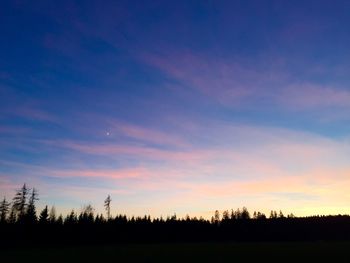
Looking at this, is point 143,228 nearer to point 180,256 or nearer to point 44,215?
point 44,215

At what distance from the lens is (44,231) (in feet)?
363

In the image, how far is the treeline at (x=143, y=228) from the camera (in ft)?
358

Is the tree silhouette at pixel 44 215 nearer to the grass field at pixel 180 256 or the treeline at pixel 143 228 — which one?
the treeline at pixel 143 228

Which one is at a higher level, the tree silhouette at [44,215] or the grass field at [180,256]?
the tree silhouette at [44,215]

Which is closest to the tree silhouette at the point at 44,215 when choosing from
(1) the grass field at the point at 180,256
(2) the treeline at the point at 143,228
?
(2) the treeline at the point at 143,228

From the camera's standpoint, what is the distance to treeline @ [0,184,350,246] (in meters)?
109

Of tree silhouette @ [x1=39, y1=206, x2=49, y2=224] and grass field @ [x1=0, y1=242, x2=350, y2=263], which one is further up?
tree silhouette @ [x1=39, y1=206, x2=49, y2=224]

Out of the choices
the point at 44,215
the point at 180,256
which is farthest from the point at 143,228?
the point at 180,256

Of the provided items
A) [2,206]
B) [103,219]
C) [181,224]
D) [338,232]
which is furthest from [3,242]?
[338,232]

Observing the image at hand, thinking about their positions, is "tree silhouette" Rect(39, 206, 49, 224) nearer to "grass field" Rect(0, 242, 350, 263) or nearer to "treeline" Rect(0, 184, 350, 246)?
"treeline" Rect(0, 184, 350, 246)

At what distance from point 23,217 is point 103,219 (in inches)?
1547

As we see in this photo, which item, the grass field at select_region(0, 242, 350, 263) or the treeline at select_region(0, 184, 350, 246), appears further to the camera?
the treeline at select_region(0, 184, 350, 246)

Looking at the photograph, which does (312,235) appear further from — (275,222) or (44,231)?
(44,231)

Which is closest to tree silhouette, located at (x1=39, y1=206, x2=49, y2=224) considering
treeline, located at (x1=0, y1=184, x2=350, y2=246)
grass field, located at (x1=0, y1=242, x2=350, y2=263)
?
treeline, located at (x1=0, y1=184, x2=350, y2=246)
